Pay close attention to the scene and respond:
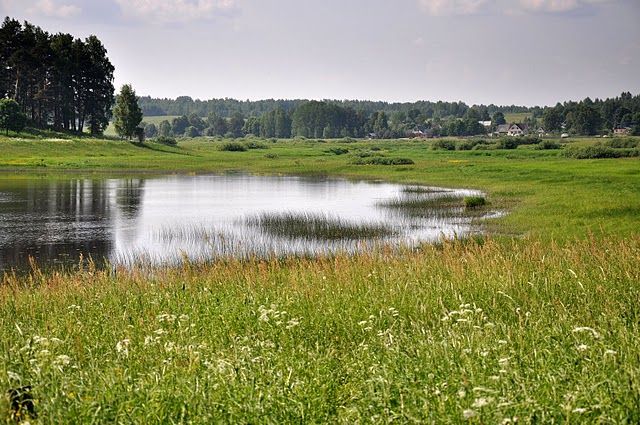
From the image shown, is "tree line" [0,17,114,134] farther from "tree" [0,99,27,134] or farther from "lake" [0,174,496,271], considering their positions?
"lake" [0,174,496,271]

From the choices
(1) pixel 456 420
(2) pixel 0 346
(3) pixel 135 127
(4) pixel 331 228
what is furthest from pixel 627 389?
(3) pixel 135 127

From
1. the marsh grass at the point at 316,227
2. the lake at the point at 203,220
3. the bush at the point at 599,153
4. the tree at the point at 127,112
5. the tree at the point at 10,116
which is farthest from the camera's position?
the tree at the point at 127,112

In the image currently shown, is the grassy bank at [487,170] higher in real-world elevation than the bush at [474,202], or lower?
higher

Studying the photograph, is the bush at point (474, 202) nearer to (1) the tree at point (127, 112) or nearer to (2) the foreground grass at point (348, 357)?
(2) the foreground grass at point (348, 357)

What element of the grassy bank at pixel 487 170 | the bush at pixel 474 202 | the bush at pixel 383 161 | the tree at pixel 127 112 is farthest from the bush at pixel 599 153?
the tree at pixel 127 112

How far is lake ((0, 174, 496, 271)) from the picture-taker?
30125 millimetres

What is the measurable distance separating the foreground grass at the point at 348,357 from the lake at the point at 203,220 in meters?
7.87

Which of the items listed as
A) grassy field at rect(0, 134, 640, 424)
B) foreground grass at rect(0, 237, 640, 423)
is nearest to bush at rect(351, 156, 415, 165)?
grassy field at rect(0, 134, 640, 424)

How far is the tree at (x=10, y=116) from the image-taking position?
104 meters

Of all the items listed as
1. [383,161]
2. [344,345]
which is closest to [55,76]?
[383,161]

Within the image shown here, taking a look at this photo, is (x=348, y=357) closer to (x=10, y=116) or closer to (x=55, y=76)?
(x=10, y=116)

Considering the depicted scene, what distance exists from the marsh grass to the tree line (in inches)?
3284

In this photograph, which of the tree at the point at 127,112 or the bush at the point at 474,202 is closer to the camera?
the bush at the point at 474,202

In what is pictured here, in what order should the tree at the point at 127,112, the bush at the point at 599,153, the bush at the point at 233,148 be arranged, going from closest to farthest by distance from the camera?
1. the bush at the point at 599,153
2. the tree at the point at 127,112
3. the bush at the point at 233,148
